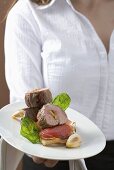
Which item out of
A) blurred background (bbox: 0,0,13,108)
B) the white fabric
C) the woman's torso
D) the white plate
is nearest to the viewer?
the white plate

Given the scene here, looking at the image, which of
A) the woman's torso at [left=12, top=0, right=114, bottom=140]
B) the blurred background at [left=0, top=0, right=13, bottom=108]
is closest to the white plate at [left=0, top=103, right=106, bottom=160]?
the woman's torso at [left=12, top=0, right=114, bottom=140]

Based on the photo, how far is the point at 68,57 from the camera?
2.80ft

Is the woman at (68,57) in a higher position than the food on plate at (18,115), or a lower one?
higher

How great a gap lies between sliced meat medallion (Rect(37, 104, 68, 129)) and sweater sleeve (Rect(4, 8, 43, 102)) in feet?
0.62

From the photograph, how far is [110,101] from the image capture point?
87 cm

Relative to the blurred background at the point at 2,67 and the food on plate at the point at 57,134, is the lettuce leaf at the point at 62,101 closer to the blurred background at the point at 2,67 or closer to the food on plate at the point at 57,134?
the food on plate at the point at 57,134

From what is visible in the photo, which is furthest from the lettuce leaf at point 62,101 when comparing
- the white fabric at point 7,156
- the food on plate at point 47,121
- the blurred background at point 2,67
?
the blurred background at point 2,67

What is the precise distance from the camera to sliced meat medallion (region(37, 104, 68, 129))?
67 centimetres

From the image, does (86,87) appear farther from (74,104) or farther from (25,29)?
(25,29)

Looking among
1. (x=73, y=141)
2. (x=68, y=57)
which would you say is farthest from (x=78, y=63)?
(x=73, y=141)

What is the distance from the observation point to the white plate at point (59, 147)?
62 cm

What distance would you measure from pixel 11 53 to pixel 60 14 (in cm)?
14

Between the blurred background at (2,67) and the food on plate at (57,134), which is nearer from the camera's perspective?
the food on plate at (57,134)

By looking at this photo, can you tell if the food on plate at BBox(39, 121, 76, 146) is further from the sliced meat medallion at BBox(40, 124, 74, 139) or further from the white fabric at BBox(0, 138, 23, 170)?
the white fabric at BBox(0, 138, 23, 170)
